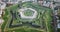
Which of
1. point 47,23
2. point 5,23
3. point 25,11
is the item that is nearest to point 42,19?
point 47,23

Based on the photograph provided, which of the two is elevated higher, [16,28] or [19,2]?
[19,2]

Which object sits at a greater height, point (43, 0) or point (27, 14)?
point (43, 0)

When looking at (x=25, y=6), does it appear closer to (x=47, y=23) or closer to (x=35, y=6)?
(x=35, y=6)

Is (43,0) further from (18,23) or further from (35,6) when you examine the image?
(18,23)

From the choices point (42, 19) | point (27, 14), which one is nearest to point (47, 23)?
point (42, 19)

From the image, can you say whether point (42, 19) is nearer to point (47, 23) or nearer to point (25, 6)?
point (47, 23)

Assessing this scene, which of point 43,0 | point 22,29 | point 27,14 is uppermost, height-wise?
point 43,0

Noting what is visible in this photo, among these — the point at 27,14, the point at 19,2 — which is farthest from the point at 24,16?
the point at 19,2
